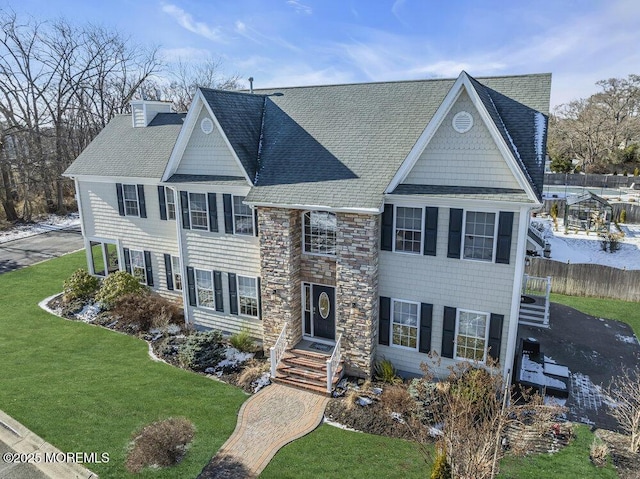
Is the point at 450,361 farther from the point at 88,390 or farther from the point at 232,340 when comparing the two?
the point at 88,390

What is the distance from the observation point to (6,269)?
26.2 meters

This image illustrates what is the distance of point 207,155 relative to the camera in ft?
53.3

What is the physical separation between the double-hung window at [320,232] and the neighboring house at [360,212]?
0.17ft

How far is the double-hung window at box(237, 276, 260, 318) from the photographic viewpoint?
1677 cm

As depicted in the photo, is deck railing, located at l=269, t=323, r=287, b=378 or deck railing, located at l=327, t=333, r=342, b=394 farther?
deck railing, located at l=269, t=323, r=287, b=378

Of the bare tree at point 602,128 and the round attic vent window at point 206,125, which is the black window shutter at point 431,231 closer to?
the round attic vent window at point 206,125

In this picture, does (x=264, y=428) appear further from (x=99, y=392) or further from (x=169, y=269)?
(x=169, y=269)

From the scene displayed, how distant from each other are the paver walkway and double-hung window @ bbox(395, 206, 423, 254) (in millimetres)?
5530

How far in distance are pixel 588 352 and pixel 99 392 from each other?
17679 mm

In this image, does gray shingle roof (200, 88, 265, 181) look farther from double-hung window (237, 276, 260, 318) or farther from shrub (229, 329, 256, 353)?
shrub (229, 329, 256, 353)

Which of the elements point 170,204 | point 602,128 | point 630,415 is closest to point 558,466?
point 630,415

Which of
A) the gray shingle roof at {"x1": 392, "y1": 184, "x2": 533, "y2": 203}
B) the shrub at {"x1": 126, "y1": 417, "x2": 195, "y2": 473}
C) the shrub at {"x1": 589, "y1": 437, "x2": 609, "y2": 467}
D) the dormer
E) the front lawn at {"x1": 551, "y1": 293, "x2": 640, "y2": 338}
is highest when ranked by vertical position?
the dormer

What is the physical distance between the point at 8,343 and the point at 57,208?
102ft

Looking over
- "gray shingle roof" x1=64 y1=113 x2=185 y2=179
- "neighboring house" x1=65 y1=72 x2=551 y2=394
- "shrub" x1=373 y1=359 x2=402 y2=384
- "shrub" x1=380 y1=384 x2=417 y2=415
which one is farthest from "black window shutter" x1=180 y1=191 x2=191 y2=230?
"shrub" x1=380 y1=384 x2=417 y2=415
